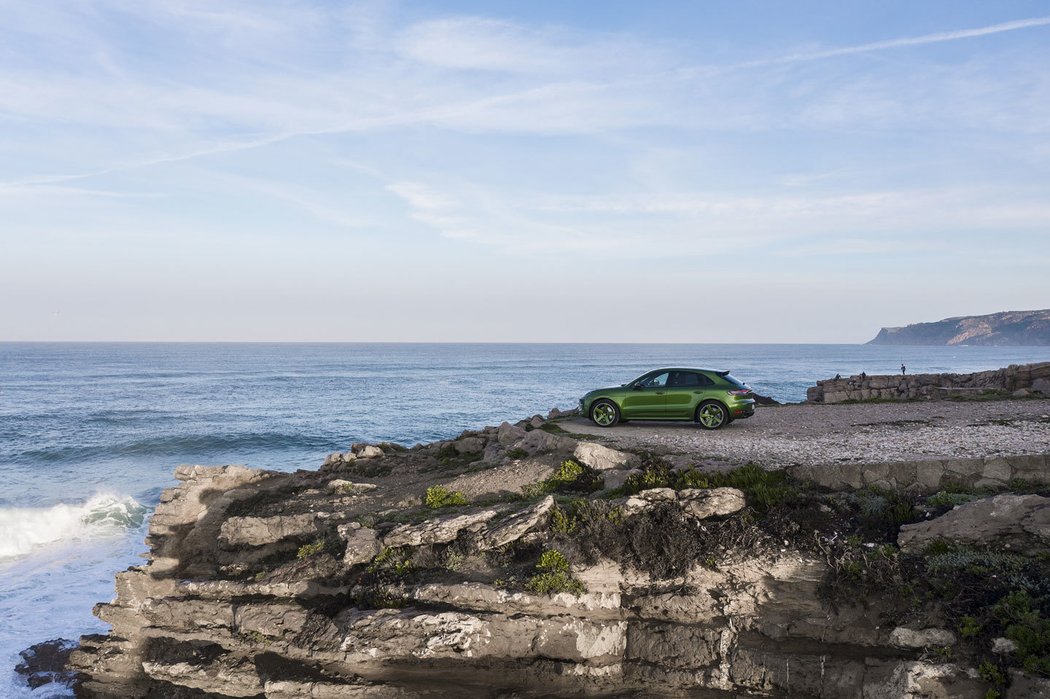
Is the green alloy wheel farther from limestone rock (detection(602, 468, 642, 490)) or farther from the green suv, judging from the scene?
limestone rock (detection(602, 468, 642, 490))

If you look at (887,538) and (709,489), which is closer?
(887,538)

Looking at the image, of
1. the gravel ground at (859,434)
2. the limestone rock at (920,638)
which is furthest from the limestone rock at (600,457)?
the limestone rock at (920,638)

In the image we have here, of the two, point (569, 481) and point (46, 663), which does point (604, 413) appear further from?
point (46, 663)

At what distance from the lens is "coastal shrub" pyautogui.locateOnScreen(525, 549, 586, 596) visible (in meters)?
11.7

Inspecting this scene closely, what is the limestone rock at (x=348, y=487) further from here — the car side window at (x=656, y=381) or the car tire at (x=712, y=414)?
the car tire at (x=712, y=414)

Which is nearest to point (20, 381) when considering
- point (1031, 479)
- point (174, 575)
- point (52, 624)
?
point (52, 624)

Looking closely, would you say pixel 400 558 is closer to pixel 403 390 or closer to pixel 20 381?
pixel 403 390

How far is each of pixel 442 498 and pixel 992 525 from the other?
1001cm

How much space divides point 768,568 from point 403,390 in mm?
69368

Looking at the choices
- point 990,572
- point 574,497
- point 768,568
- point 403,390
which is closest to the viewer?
point 990,572

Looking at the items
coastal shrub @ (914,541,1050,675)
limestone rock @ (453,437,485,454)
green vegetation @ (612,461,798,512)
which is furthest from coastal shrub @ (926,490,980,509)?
limestone rock @ (453,437,485,454)

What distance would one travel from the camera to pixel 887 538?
11648 mm

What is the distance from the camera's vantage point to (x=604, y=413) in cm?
2081

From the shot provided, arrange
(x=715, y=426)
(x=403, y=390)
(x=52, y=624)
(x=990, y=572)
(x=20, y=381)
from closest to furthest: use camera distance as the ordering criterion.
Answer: (x=990, y=572)
(x=52, y=624)
(x=715, y=426)
(x=403, y=390)
(x=20, y=381)
